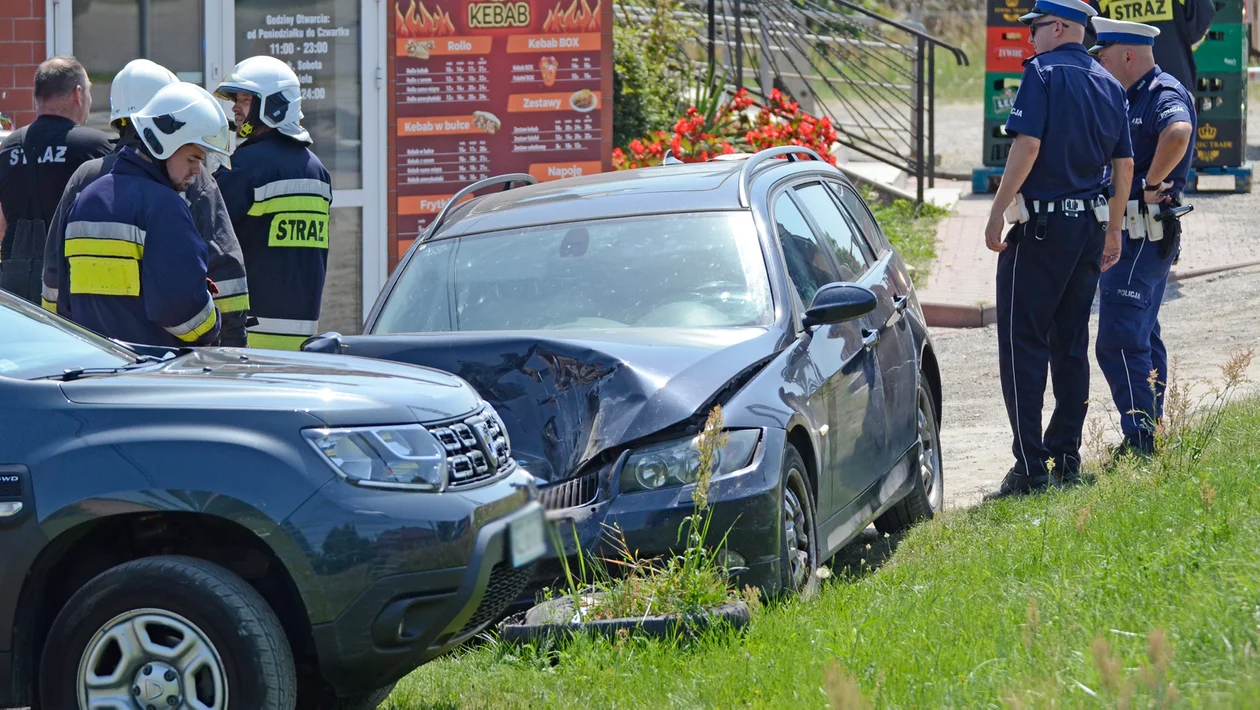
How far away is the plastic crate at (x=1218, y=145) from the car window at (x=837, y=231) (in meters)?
10.1

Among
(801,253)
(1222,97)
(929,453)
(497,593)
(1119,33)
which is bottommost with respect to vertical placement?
(929,453)

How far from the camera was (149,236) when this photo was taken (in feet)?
17.5

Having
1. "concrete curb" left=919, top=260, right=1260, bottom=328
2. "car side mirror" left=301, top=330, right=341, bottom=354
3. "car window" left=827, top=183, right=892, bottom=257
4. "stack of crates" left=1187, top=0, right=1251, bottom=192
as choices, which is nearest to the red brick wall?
"car side mirror" left=301, top=330, right=341, bottom=354

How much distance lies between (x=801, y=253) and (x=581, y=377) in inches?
55.0

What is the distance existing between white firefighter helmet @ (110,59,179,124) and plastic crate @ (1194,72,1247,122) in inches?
479

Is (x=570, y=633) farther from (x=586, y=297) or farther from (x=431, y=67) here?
(x=431, y=67)

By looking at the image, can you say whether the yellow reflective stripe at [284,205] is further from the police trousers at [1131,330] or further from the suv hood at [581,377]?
the police trousers at [1131,330]

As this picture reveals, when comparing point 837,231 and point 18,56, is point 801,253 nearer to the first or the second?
point 837,231

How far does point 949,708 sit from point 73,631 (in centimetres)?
202

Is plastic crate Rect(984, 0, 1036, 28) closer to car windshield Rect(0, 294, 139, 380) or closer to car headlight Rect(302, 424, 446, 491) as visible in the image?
car windshield Rect(0, 294, 139, 380)

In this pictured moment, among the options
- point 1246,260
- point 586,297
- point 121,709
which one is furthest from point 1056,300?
point 1246,260

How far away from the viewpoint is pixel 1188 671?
3.28 m

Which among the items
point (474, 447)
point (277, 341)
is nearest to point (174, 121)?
point (277, 341)

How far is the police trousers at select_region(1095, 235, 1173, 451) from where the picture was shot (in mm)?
6949
